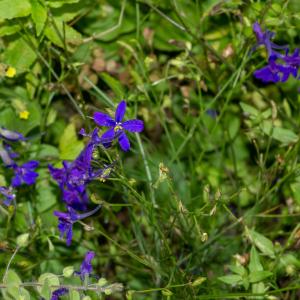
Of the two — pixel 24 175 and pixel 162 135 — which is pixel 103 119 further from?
pixel 162 135

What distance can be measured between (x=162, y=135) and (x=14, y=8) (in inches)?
35.7

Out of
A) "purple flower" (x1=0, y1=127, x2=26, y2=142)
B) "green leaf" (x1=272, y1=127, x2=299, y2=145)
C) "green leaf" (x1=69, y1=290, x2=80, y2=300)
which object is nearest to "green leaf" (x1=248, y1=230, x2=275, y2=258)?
"green leaf" (x1=272, y1=127, x2=299, y2=145)

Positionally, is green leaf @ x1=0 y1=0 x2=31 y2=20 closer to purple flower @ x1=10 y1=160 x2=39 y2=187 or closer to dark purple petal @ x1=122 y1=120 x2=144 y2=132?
purple flower @ x1=10 y1=160 x2=39 y2=187

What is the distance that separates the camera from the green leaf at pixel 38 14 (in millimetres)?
2178

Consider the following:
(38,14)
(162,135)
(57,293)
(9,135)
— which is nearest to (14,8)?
(38,14)

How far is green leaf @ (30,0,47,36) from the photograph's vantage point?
2.18 metres

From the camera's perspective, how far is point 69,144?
2.46m

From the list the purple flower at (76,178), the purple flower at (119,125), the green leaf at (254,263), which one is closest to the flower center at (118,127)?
the purple flower at (119,125)

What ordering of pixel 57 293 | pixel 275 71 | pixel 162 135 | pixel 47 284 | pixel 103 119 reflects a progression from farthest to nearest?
pixel 162 135 < pixel 275 71 < pixel 57 293 < pixel 103 119 < pixel 47 284

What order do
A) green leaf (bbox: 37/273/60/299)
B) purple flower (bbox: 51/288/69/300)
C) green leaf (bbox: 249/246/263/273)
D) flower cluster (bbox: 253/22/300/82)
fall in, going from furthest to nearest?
1. flower cluster (bbox: 253/22/300/82)
2. green leaf (bbox: 249/246/263/273)
3. purple flower (bbox: 51/288/69/300)
4. green leaf (bbox: 37/273/60/299)

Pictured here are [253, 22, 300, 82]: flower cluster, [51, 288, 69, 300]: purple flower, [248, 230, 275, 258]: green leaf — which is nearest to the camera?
[51, 288, 69, 300]: purple flower

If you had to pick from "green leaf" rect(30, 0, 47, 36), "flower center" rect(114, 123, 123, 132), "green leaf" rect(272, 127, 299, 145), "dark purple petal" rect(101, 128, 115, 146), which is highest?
"green leaf" rect(30, 0, 47, 36)

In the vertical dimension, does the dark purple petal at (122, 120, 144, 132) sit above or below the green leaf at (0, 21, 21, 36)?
below

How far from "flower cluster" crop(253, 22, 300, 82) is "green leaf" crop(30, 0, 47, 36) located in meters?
0.75
